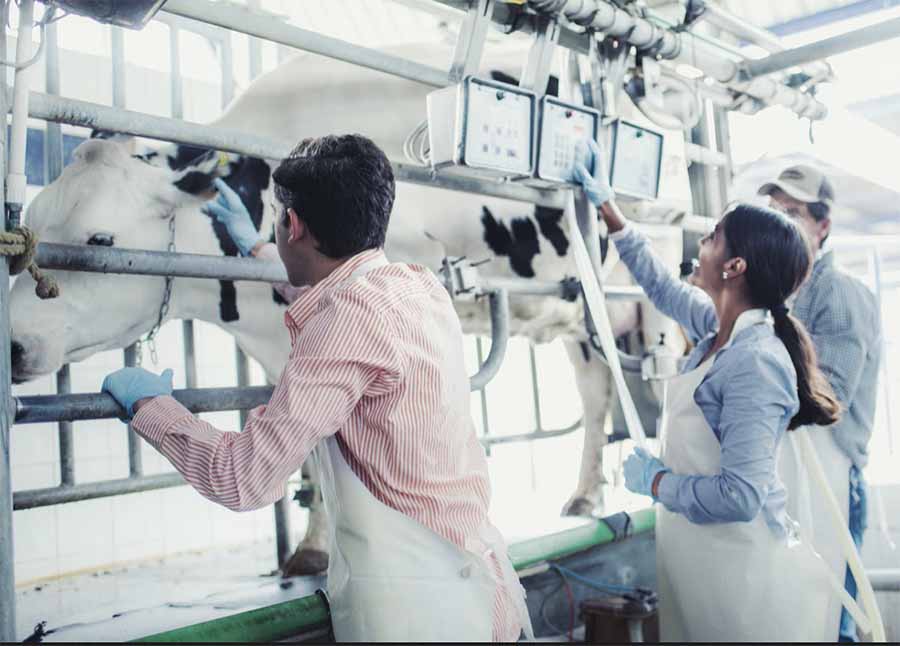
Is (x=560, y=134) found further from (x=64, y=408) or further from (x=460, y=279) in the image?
(x=64, y=408)

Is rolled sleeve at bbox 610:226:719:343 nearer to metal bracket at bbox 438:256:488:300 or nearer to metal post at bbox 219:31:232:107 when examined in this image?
metal bracket at bbox 438:256:488:300

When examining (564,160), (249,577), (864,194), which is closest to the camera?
(564,160)

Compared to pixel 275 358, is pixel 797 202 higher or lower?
higher

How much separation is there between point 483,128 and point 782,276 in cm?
69

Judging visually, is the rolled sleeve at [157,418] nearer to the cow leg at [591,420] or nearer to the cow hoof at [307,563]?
the cow hoof at [307,563]

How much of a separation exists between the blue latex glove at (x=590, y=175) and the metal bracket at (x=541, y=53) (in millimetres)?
178

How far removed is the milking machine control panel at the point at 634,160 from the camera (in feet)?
7.03

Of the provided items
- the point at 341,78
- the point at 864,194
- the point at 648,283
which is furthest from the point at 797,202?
the point at 864,194

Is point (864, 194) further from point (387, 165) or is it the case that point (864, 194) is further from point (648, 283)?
point (387, 165)

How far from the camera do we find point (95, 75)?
4223 mm

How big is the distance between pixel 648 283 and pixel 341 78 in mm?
1327

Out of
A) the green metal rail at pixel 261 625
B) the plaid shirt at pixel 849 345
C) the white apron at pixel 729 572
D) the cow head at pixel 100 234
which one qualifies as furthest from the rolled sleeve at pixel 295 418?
the plaid shirt at pixel 849 345

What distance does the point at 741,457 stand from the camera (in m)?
1.50

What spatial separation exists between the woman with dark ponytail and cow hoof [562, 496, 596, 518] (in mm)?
1204
